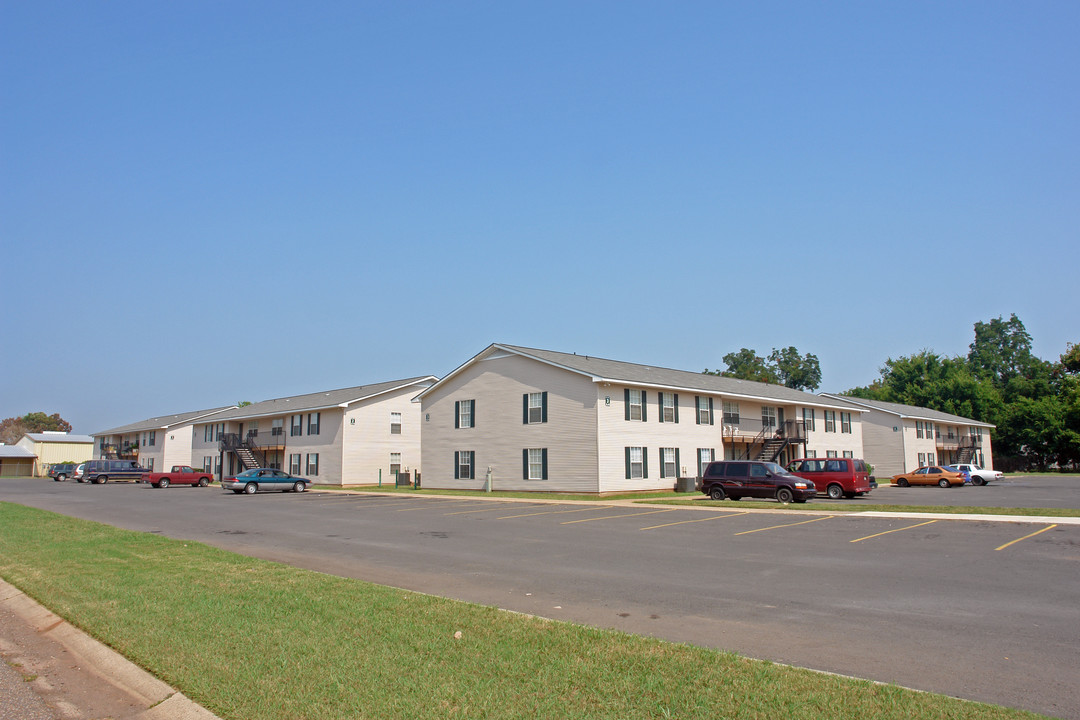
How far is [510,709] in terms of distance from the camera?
529cm

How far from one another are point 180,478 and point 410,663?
50.5m

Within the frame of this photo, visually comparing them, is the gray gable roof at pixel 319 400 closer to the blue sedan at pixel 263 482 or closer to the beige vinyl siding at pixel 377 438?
the beige vinyl siding at pixel 377 438

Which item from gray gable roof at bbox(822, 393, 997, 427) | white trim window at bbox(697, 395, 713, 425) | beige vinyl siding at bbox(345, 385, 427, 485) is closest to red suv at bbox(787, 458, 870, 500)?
white trim window at bbox(697, 395, 713, 425)

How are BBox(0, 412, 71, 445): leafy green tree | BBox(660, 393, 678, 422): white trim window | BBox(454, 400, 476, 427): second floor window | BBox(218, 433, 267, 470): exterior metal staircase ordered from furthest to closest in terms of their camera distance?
BBox(0, 412, 71, 445): leafy green tree < BBox(218, 433, 267, 470): exterior metal staircase < BBox(454, 400, 476, 427): second floor window < BBox(660, 393, 678, 422): white trim window

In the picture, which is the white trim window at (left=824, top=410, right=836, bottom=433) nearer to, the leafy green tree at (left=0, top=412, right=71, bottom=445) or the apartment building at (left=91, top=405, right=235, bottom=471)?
the apartment building at (left=91, top=405, right=235, bottom=471)

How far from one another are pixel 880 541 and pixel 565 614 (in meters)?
10.1

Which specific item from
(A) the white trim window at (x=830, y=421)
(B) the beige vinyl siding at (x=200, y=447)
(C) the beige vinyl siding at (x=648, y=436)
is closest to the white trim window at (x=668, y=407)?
(C) the beige vinyl siding at (x=648, y=436)

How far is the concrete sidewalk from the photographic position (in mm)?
5820

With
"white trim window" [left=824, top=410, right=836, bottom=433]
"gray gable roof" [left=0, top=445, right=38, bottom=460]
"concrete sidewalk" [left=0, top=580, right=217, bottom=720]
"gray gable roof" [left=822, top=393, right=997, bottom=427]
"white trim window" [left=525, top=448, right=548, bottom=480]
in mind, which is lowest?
"concrete sidewalk" [left=0, top=580, right=217, bottom=720]

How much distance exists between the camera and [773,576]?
1185 centimetres

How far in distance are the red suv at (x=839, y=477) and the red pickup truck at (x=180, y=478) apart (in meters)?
39.7

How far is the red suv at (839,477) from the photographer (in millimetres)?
32812

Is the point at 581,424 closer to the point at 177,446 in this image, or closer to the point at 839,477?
the point at 839,477

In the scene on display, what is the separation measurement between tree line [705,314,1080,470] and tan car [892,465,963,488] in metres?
23.2
